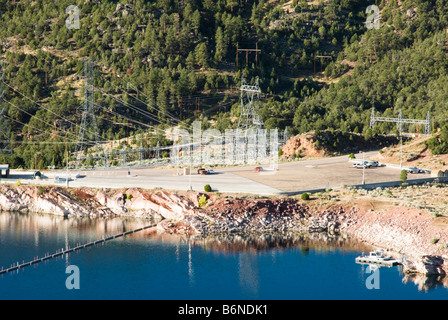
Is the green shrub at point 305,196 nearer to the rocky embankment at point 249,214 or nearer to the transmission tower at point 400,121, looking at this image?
the rocky embankment at point 249,214

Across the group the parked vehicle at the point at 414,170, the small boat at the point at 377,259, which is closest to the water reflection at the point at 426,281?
the small boat at the point at 377,259

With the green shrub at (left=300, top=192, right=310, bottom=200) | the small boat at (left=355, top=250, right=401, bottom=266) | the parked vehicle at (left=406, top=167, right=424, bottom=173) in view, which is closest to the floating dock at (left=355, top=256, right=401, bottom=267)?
the small boat at (left=355, top=250, right=401, bottom=266)

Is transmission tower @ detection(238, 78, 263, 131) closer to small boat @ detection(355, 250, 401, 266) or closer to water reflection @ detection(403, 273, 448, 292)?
small boat @ detection(355, 250, 401, 266)

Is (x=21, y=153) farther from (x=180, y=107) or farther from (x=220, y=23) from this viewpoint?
(x=220, y=23)

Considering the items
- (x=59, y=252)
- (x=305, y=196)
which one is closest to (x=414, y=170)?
(x=305, y=196)

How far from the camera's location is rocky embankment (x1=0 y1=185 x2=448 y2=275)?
2573 inches

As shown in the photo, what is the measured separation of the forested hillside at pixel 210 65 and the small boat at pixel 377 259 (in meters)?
54.2

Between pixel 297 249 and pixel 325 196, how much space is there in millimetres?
14004

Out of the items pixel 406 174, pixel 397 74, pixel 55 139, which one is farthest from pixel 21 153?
pixel 397 74


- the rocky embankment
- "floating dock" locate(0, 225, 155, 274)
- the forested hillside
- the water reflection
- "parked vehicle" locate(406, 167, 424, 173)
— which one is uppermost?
the forested hillside

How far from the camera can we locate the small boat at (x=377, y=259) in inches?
2404

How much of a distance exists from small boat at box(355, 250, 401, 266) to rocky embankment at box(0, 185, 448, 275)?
1.36 meters

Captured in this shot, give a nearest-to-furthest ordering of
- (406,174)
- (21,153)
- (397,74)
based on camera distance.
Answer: (406,174)
(21,153)
(397,74)

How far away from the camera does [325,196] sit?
78.9 meters
